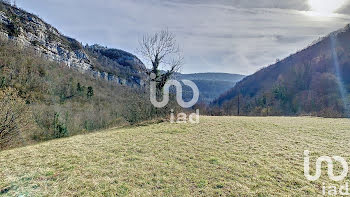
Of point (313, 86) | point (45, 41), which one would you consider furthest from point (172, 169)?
point (45, 41)

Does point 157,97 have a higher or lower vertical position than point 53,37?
lower

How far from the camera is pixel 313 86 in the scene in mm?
67062

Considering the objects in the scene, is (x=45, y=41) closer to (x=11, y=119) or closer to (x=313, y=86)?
(x=11, y=119)

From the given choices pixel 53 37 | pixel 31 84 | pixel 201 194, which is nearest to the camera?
pixel 201 194

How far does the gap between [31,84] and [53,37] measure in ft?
226

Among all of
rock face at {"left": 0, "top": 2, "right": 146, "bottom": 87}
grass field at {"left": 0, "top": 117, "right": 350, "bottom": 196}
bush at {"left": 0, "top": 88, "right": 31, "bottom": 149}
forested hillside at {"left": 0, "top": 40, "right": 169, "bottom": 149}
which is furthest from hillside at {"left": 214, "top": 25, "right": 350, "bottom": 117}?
rock face at {"left": 0, "top": 2, "right": 146, "bottom": 87}

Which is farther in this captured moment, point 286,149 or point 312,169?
point 286,149

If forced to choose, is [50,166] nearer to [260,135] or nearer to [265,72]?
[260,135]

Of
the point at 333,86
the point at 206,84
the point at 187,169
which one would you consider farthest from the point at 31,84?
the point at 206,84

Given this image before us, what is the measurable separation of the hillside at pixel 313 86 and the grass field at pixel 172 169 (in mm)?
38875

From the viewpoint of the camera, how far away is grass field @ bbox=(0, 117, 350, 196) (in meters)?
3.81

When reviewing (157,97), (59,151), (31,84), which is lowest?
(59,151)

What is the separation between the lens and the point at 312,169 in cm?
480

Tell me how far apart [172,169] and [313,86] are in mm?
83096
